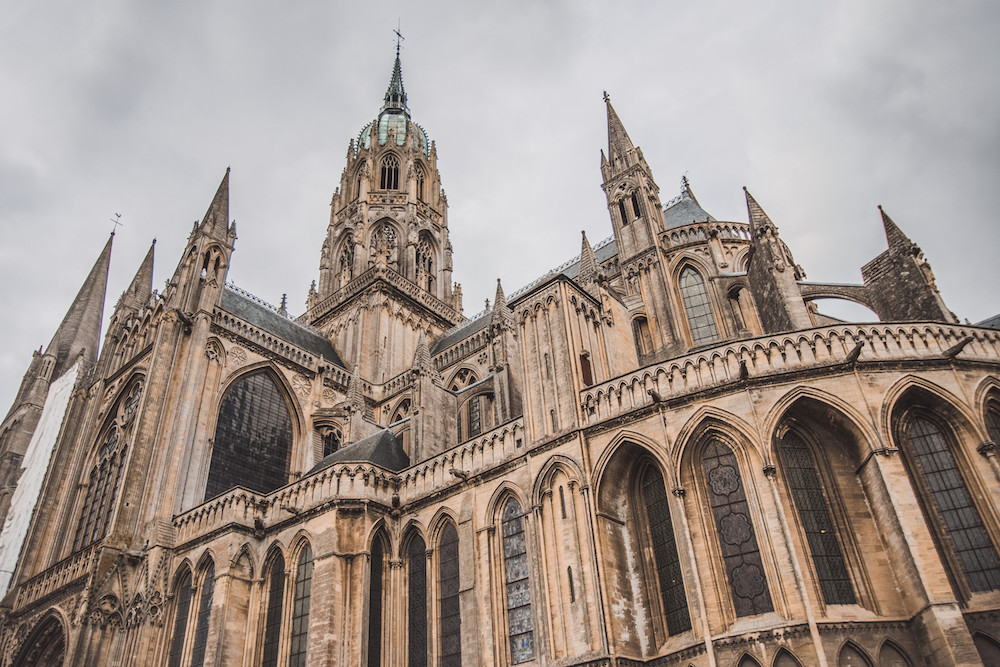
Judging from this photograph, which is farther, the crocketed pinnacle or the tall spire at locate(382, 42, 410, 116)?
the tall spire at locate(382, 42, 410, 116)

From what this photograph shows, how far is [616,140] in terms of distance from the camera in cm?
2688

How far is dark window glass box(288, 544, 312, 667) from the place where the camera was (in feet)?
58.3

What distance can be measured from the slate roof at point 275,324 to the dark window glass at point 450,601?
47.5ft

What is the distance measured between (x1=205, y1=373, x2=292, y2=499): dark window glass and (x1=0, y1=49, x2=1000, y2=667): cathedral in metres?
0.10

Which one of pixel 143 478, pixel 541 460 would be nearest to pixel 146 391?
pixel 143 478

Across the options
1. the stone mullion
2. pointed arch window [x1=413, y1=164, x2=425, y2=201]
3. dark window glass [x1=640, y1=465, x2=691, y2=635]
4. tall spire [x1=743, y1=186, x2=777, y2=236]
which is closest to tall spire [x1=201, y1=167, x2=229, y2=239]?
pointed arch window [x1=413, y1=164, x2=425, y2=201]

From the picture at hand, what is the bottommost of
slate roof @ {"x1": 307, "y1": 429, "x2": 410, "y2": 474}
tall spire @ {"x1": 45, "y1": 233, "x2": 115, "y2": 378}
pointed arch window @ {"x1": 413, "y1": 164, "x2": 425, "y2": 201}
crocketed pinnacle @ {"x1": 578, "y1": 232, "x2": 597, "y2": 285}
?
slate roof @ {"x1": 307, "y1": 429, "x2": 410, "y2": 474}

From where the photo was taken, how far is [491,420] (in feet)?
81.9

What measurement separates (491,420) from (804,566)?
13.5m

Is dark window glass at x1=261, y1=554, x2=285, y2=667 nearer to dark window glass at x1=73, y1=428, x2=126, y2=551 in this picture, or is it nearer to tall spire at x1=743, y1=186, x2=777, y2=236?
dark window glass at x1=73, y1=428, x2=126, y2=551

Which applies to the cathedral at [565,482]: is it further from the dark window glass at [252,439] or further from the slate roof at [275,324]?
the slate roof at [275,324]

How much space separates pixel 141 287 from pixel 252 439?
12.2 meters

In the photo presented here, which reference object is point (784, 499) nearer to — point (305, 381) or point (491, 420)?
point (491, 420)

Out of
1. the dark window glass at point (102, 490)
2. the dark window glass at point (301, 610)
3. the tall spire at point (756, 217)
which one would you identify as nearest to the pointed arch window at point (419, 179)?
the dark window glass at point (102, 490)
